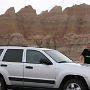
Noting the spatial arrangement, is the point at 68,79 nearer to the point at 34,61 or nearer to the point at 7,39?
the point at 34,61

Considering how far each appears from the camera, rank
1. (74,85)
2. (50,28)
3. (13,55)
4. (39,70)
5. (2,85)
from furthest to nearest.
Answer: (50,28) → (13,55) → (2,85) → (39,70) → (74,85)

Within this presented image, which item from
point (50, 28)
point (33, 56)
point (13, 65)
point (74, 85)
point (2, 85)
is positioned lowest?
point (2, 85)

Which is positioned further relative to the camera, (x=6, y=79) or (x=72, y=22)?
(x=72, y=22)

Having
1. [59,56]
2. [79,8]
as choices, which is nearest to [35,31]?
[79,8]

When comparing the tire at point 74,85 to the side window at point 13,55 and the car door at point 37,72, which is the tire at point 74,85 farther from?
the side window at point 13,55

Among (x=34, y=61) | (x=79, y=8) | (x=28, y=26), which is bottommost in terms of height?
(x=34, y=61)

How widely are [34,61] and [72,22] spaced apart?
101 m

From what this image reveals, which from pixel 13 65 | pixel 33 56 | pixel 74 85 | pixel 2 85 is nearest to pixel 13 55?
pixel 13 65

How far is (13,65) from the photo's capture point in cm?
779

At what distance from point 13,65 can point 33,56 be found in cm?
61

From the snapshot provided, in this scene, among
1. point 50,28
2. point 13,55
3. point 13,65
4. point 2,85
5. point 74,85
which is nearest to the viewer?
point 74,85

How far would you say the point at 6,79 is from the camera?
7.86 metres

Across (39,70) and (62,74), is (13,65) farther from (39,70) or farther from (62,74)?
(62,74)

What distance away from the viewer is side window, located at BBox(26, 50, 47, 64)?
766 cm
